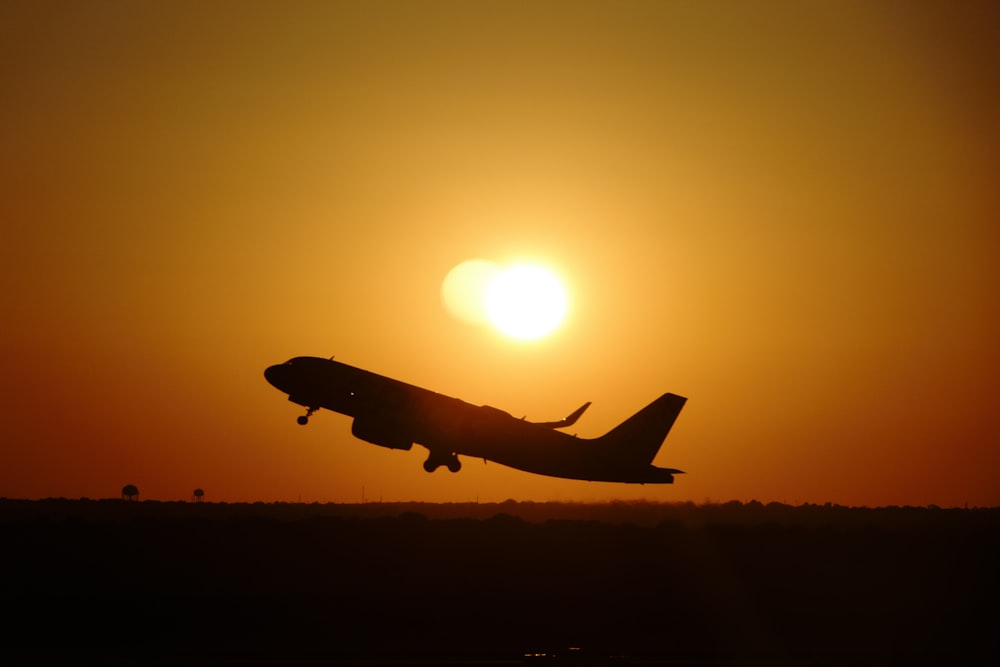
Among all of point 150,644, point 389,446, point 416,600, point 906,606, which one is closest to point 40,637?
point 150,644

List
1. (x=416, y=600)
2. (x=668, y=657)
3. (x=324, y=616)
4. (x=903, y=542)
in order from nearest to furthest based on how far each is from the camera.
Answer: (x=668, y=657) → (x=324, y=616) → (x=416, y=600) → (x=903, y=542)

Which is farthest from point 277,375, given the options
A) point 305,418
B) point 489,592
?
point 489,592

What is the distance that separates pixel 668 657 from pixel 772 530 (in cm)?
3204

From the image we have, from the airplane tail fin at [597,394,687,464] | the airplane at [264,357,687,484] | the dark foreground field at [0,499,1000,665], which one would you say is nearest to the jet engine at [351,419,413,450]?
the airplane at [264,357,687,484]

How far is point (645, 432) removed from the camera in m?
84.5

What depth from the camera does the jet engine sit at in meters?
81.1

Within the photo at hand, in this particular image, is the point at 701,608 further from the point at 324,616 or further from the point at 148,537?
the point at 148,537

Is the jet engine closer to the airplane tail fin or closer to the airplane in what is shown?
the airplane

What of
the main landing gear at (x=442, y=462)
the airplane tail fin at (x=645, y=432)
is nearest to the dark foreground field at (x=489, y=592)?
the airplane tail fin at (x=645, y=432)

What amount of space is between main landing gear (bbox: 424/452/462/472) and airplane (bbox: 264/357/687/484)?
0.06 m

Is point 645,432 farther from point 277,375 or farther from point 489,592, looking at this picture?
point 489,592

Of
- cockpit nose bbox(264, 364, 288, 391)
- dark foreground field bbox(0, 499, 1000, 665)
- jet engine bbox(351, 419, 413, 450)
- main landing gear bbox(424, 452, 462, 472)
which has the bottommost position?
dark foreground field bbox(0, 499, 1000, 665)

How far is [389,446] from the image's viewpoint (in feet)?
268

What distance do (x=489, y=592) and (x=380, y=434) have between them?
29009mm
